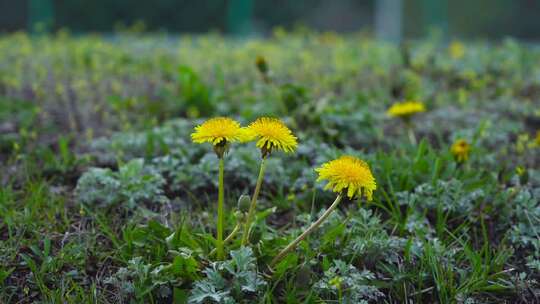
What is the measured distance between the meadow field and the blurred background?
6416 millimetres

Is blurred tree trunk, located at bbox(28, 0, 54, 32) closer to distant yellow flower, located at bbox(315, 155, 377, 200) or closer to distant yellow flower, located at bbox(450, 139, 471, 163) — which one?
distant yellow flower, located at bbox(450, 139, 471, 163)

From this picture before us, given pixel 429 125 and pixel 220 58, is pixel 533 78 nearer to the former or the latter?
pixel 429 125

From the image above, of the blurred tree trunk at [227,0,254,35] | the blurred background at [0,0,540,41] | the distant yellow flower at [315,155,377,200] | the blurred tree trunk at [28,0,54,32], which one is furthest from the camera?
the blurred tree trunk at [227,0,254,35]

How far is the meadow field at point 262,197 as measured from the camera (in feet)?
5.69

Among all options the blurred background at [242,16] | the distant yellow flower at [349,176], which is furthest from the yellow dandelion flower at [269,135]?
the blurred background at [242,16]

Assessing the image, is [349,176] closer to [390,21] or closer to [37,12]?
[37,12]

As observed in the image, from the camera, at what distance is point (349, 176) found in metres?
1.57

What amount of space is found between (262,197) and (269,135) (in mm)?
942

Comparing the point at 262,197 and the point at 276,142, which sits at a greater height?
the point at 276,142

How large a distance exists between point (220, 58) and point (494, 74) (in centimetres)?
243

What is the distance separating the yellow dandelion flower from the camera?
161 centimetres

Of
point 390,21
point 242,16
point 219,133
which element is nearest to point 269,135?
point 219,133

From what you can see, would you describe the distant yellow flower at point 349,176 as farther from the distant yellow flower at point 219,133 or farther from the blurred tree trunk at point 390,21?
the blurred tree trunk at point 390,21

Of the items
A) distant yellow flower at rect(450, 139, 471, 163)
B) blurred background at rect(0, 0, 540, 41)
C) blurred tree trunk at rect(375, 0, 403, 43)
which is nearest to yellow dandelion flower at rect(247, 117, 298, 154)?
distant yellow flower at rect(450, 139, 471, 163)
